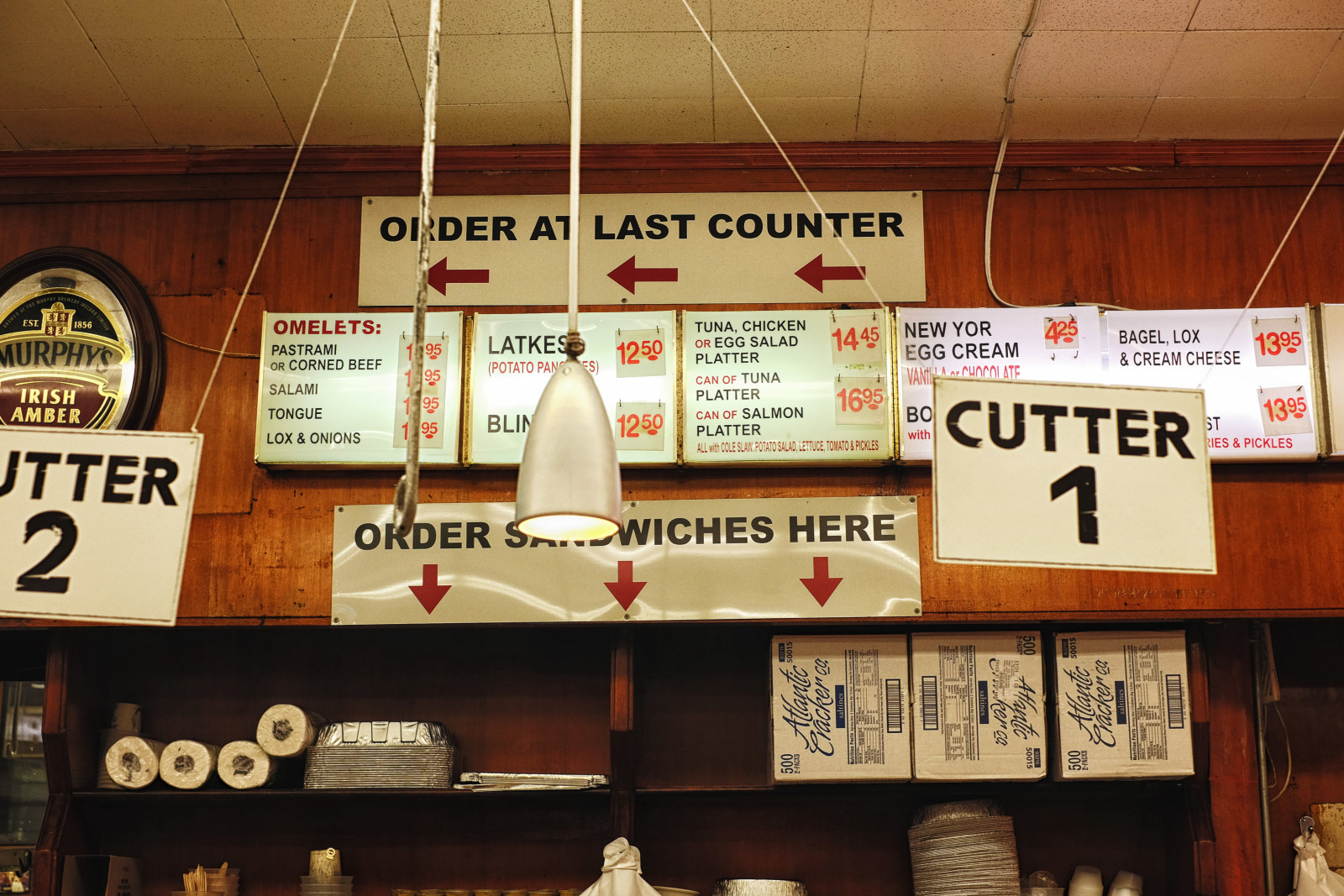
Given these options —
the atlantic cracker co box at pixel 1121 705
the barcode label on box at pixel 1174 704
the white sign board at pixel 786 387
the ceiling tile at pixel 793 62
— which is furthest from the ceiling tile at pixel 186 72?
the barcode label on box at pixel 1174 704

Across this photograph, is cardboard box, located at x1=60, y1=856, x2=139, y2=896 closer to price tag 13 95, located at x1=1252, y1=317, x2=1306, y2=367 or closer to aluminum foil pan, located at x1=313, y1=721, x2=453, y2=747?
aluminum foil pan, located at x1=313, y1=721, x2=453, y2=747

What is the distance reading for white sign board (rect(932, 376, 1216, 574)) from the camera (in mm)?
2893

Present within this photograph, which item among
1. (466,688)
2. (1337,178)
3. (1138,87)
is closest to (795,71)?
(1138,87)

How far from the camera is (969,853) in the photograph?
404 cm

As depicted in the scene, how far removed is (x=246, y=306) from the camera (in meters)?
4.46

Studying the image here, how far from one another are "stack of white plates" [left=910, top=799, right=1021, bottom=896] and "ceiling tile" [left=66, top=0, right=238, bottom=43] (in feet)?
11.2

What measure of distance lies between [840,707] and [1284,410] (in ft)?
5.89

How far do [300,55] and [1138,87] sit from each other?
2769mm

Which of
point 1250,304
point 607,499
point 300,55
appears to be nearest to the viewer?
point 607,499

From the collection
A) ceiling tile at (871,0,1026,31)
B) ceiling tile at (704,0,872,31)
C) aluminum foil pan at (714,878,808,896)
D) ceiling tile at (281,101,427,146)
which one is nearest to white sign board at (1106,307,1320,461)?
ceiling tile at (871,0,1026,31)

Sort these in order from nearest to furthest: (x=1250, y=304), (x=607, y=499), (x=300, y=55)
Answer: (x=607, y=499)
(x=300, y=55)
(x=1250, y=304)

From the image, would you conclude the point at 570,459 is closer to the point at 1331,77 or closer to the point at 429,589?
the point at 429,589

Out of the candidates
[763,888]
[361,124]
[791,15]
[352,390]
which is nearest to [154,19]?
[361,124]

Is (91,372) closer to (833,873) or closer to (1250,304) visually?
(833,873)
